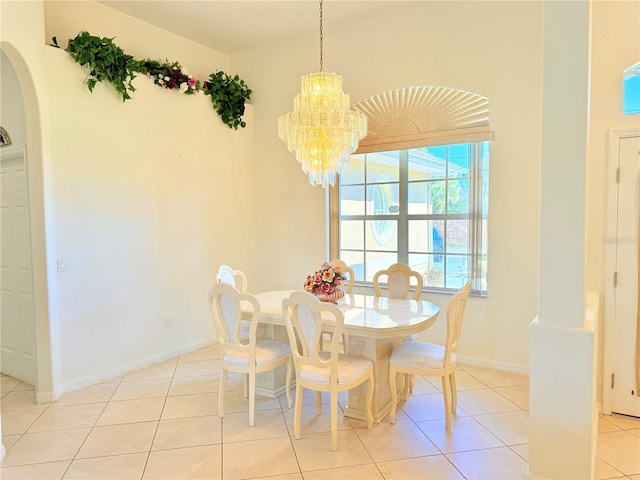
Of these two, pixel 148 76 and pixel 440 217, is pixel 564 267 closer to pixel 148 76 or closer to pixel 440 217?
pixel 440 217

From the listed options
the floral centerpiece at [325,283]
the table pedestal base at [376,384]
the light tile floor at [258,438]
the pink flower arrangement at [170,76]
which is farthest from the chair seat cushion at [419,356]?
the pink flower arrangement at [170,76]

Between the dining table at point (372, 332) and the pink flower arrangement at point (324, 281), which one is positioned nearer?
the dining table at point (372, 332)

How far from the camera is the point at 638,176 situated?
2.94 m

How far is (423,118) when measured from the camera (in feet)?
13.4

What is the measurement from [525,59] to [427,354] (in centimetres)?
273

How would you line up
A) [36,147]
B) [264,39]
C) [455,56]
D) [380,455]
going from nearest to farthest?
[380,455] < [36,147] < [455,56] < [264,39]

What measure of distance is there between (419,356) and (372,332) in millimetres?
486

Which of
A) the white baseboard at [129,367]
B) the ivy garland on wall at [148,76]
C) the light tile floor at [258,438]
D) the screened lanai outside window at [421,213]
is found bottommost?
the light tile floor at [258,438]

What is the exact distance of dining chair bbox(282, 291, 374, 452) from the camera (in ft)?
8.11

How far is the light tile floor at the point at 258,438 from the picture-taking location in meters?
2.35

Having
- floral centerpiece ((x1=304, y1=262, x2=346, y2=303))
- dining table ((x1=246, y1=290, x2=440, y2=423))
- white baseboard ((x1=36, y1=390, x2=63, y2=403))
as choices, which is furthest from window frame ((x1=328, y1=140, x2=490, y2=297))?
white baseboard ((x1=36, y1=390, x2=63, y2=403))

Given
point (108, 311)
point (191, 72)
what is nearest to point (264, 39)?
point (191, 72)

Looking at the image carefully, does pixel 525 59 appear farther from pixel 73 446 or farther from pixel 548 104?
pixel 73 446

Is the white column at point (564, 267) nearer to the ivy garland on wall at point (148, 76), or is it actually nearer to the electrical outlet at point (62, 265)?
the ivy garland on wall at point (148, 76)
